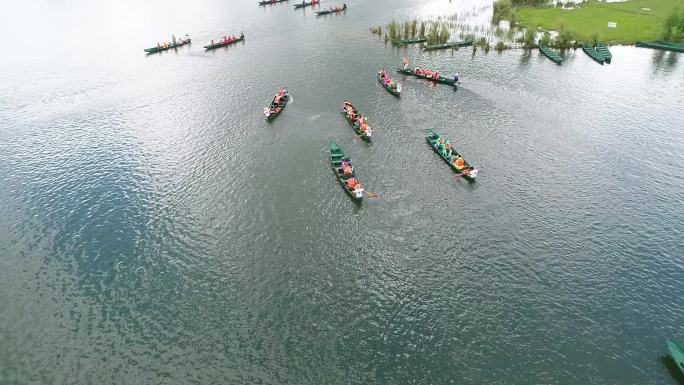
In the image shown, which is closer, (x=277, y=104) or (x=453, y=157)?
(x=453, y=157)

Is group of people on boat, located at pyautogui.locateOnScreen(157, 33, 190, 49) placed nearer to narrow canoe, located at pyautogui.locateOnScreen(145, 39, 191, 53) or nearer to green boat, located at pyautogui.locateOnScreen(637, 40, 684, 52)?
narrow canoe, located at pyautogui.locateOnScreen(145, 39, 191, 53)

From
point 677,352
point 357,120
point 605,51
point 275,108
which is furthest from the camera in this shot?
point 605,51

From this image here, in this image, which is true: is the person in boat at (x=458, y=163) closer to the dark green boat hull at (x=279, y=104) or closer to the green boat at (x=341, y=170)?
the green boat at (x=341, y=170)

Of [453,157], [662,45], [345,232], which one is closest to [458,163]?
[453,157]

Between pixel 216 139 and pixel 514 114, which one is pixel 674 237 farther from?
pixel 216 139

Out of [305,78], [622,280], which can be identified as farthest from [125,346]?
[305,78]

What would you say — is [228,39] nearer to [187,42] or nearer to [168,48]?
[187,42]
